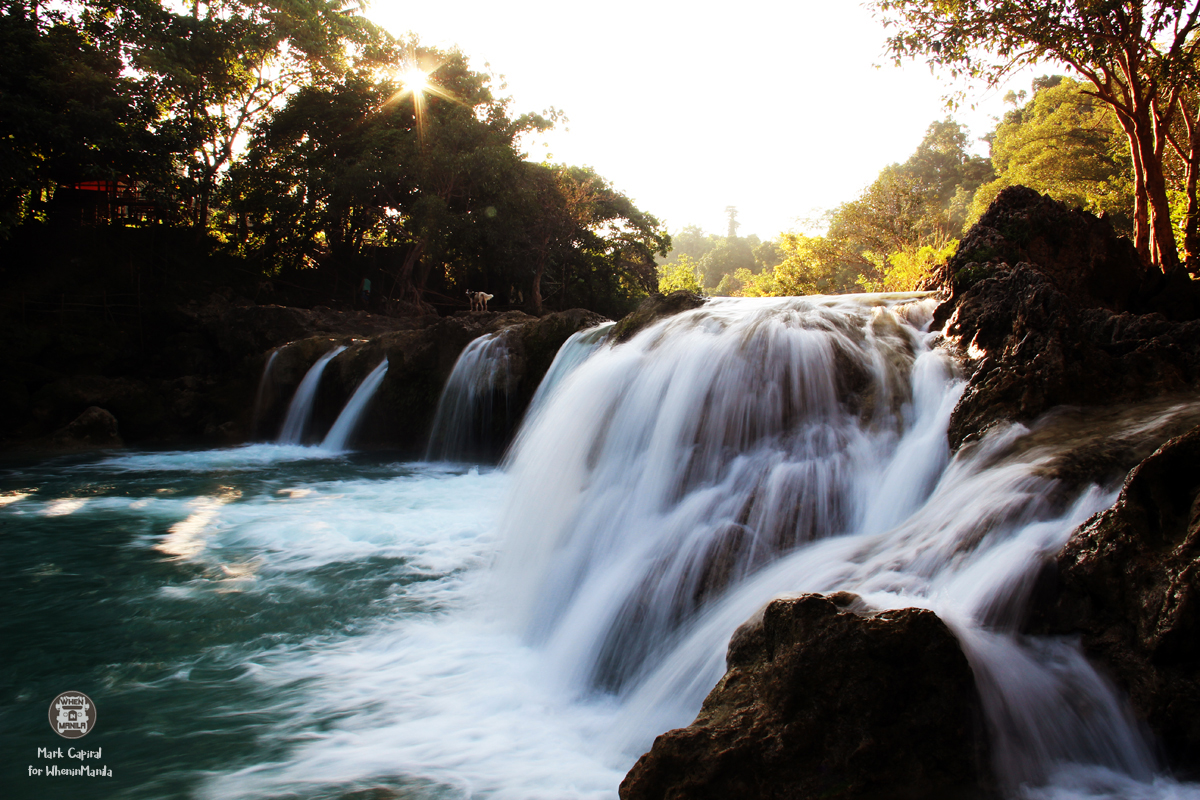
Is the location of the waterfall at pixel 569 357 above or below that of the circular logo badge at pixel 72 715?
above

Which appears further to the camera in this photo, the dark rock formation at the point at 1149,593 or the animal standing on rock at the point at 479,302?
the animal standing on rock at the point at 479,302

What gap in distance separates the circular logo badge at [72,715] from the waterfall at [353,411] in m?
10.7

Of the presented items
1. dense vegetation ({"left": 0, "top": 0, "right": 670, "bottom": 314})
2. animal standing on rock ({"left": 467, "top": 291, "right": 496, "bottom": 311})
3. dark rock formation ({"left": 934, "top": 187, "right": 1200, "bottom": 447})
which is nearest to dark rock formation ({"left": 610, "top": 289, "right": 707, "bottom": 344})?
dark rock formation ({"left": 934, "top": 187, "right": 1200, "bottom": 447})

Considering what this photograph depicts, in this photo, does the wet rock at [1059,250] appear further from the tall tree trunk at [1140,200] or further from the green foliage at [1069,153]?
the green foliage at [1069,153]

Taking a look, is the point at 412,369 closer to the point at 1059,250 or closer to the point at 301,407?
the point at 301,407

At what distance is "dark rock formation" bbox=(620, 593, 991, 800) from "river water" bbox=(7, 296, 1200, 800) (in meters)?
0.25

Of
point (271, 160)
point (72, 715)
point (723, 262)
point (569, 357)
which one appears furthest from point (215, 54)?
point (723, 262)

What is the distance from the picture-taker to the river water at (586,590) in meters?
2.98

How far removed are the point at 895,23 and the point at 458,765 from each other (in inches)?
530

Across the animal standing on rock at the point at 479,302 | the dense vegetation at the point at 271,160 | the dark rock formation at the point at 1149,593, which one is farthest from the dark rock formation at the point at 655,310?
the animal standing on rock at the point at 479,302

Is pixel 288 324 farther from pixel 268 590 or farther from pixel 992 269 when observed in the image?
pixel 992 269

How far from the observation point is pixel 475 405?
12594 mm

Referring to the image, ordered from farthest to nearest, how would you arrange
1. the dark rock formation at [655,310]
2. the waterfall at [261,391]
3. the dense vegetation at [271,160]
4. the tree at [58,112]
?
the dense vegetation at [271,160] → the tree at [58,112] → the waterfall at [261,391] → the dark rock formation at [655,310]

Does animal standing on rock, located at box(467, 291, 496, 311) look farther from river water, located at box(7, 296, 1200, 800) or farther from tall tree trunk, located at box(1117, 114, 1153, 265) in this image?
tall tree trunk, located at box(1117, 114, 1153, 265)
